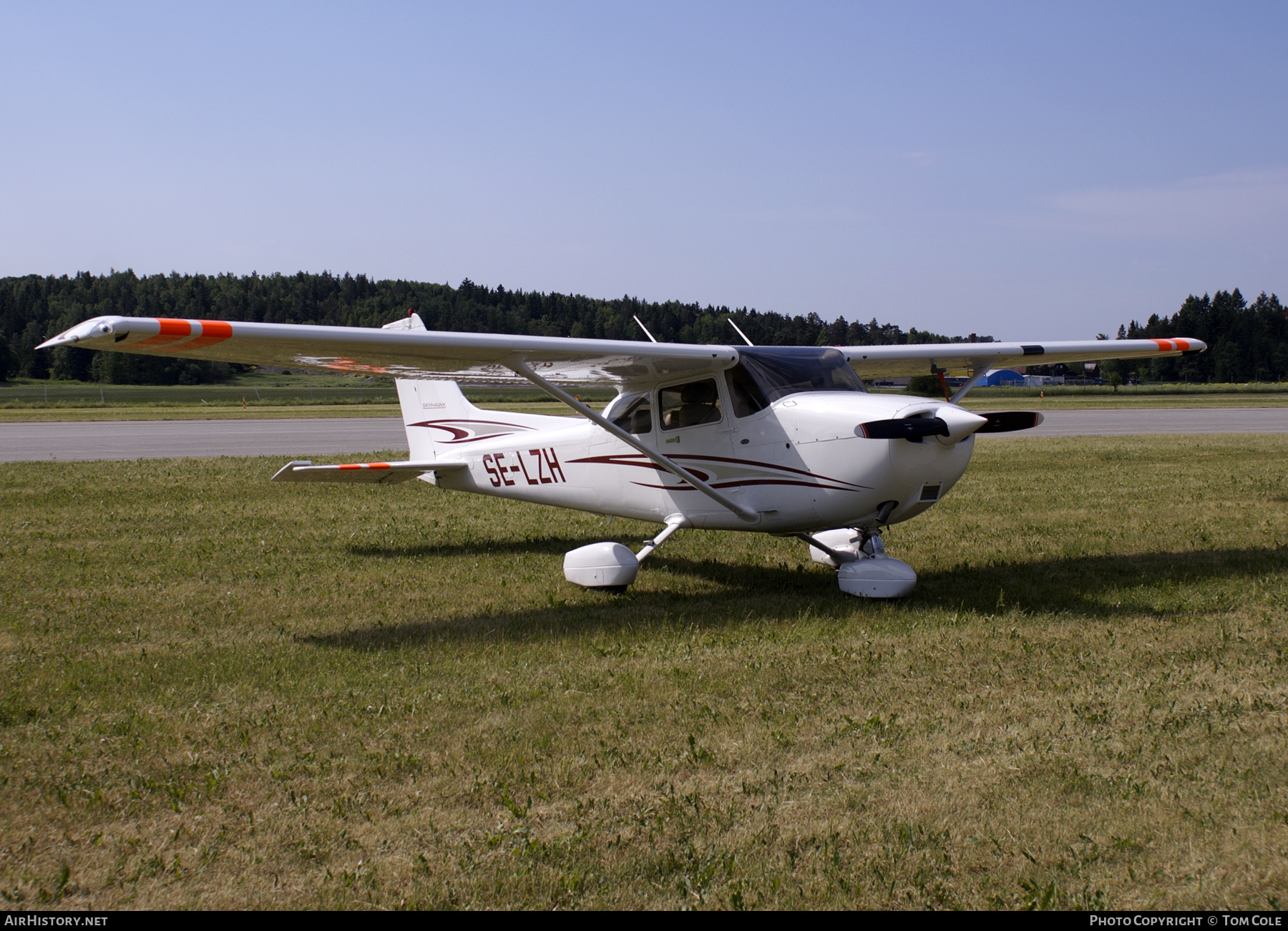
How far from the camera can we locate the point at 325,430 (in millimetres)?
28156

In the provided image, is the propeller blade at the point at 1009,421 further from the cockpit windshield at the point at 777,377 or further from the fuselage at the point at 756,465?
the cockpit windshield at the point at 777,377

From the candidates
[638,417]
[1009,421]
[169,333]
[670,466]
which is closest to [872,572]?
[1009,421]

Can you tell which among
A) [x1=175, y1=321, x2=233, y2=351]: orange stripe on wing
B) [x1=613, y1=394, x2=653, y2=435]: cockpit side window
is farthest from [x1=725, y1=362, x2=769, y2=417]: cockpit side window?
[x1=175, y1=321, x2=233, y2=351]: orange stripe on wing

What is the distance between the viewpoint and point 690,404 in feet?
26.7

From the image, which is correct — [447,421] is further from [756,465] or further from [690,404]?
[756,465]

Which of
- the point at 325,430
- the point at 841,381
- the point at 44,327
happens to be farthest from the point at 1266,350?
the point at 44,327

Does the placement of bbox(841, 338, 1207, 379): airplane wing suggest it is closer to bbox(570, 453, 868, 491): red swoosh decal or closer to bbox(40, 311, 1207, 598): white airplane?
bbox(40, 311, 1207, 598): white airplane

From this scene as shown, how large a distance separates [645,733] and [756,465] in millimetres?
3442

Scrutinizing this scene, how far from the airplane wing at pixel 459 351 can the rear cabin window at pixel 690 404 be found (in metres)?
0.16

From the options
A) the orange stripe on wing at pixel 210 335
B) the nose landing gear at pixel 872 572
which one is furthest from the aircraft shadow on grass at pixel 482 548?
the orange stripe on wing at pixel 210 335

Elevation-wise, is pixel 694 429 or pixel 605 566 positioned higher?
pixel 694 429

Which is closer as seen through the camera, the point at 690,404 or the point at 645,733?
the point at 645,733

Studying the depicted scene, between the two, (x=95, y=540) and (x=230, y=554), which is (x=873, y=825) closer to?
(x=230, y=554)

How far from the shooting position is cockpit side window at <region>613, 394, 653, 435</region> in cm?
844
